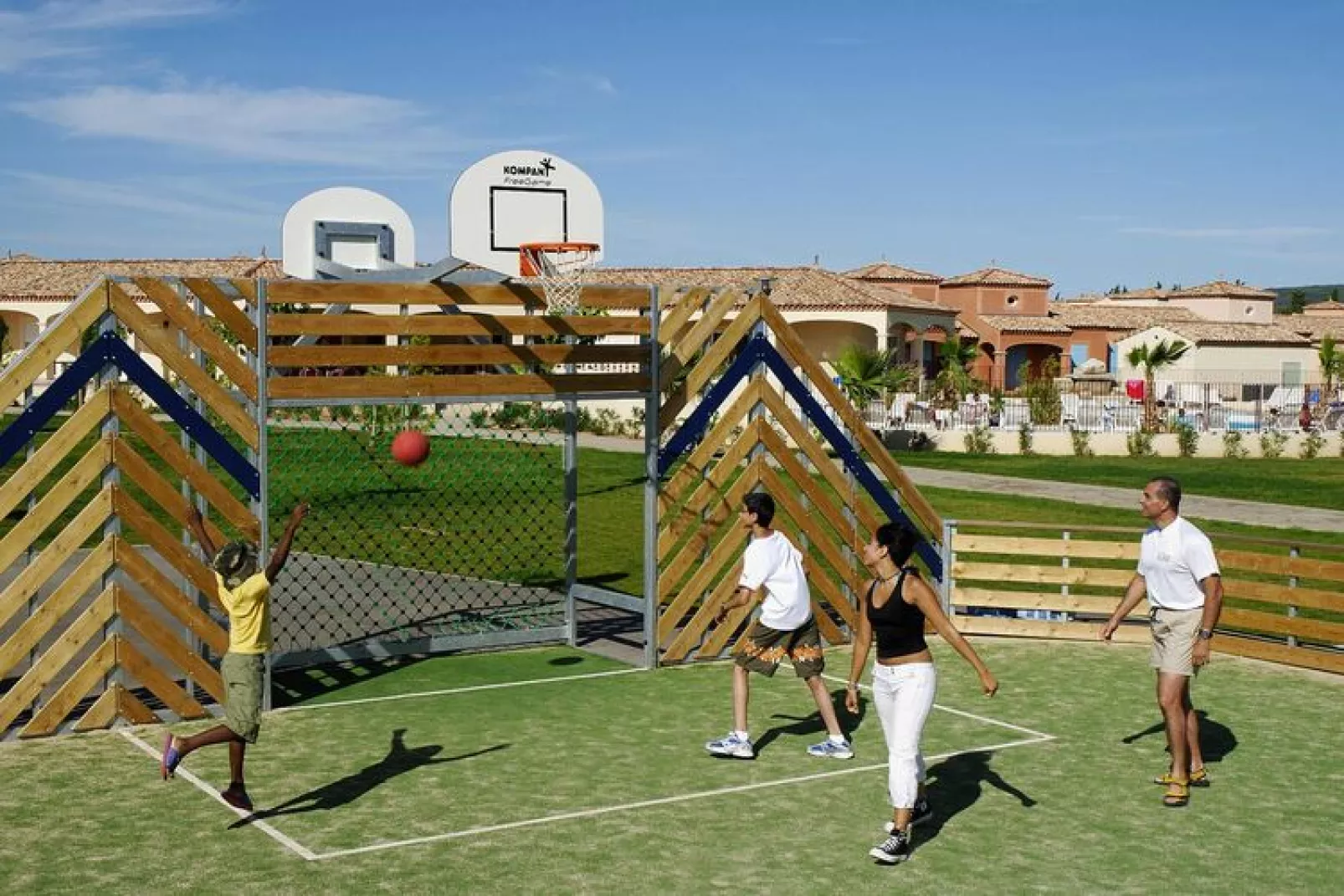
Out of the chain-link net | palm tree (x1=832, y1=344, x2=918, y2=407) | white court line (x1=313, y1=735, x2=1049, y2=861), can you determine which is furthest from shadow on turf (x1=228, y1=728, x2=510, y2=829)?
palm tree (x1=832, y1=344, x2=918, y2=407)

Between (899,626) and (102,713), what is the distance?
5.96 meters

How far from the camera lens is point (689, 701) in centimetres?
1272

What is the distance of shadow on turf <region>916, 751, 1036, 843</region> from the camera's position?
31.3ft

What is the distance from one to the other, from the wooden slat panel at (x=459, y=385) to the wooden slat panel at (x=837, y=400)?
1.34 meters

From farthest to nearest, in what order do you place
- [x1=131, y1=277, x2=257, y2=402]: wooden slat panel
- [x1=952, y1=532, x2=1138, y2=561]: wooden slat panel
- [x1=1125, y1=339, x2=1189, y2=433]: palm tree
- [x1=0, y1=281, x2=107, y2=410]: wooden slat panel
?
[x1=1125, y1=339, x2=1189, y2=433]: palm tree
[x1=952, y1=532, x2=1138, y2=561]: wooden slat panel
[x1=131, y1=277, x2=257, y2=402]: wooden slat panel
[x1=0, y1=281, x2=107, y2=410]: wooden slat panel

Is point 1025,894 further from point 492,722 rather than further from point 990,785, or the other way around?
point 492,722

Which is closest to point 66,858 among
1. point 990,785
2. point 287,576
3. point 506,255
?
point 990,785

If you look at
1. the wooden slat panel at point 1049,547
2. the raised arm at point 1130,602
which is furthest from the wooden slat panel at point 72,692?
the wooden slat panel at point 1049,547

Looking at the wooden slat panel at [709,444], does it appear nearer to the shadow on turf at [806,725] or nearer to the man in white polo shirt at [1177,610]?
the shadow on turf at [806,725]

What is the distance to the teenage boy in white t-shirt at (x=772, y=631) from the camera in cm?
1081

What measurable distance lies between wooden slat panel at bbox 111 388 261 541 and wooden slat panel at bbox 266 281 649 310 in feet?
4.23

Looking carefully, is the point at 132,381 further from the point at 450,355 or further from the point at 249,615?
the point at 249,615

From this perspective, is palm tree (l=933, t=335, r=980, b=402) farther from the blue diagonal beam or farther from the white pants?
the white pants

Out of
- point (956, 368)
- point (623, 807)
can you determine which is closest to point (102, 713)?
point (623, 807)
